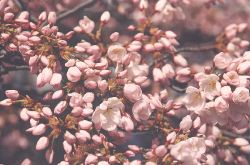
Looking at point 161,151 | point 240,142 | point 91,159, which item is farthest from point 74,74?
point 240,142

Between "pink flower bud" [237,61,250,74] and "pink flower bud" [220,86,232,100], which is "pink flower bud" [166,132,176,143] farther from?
"pink flower bud" [237,61,250,74]

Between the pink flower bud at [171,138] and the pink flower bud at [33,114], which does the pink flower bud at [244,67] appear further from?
the pink flower bud at [33,114]

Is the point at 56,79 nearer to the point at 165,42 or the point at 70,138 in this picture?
the point at 70,138

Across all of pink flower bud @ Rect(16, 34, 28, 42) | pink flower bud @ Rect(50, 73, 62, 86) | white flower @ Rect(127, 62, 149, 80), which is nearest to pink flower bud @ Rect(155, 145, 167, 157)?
white flower @ Rect(127, 62, 149, 80)

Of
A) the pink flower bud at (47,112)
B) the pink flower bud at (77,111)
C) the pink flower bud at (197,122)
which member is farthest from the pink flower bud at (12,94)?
the pink flower bud at (197,122)

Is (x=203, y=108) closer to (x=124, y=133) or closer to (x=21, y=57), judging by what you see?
(x=124, y=133)
